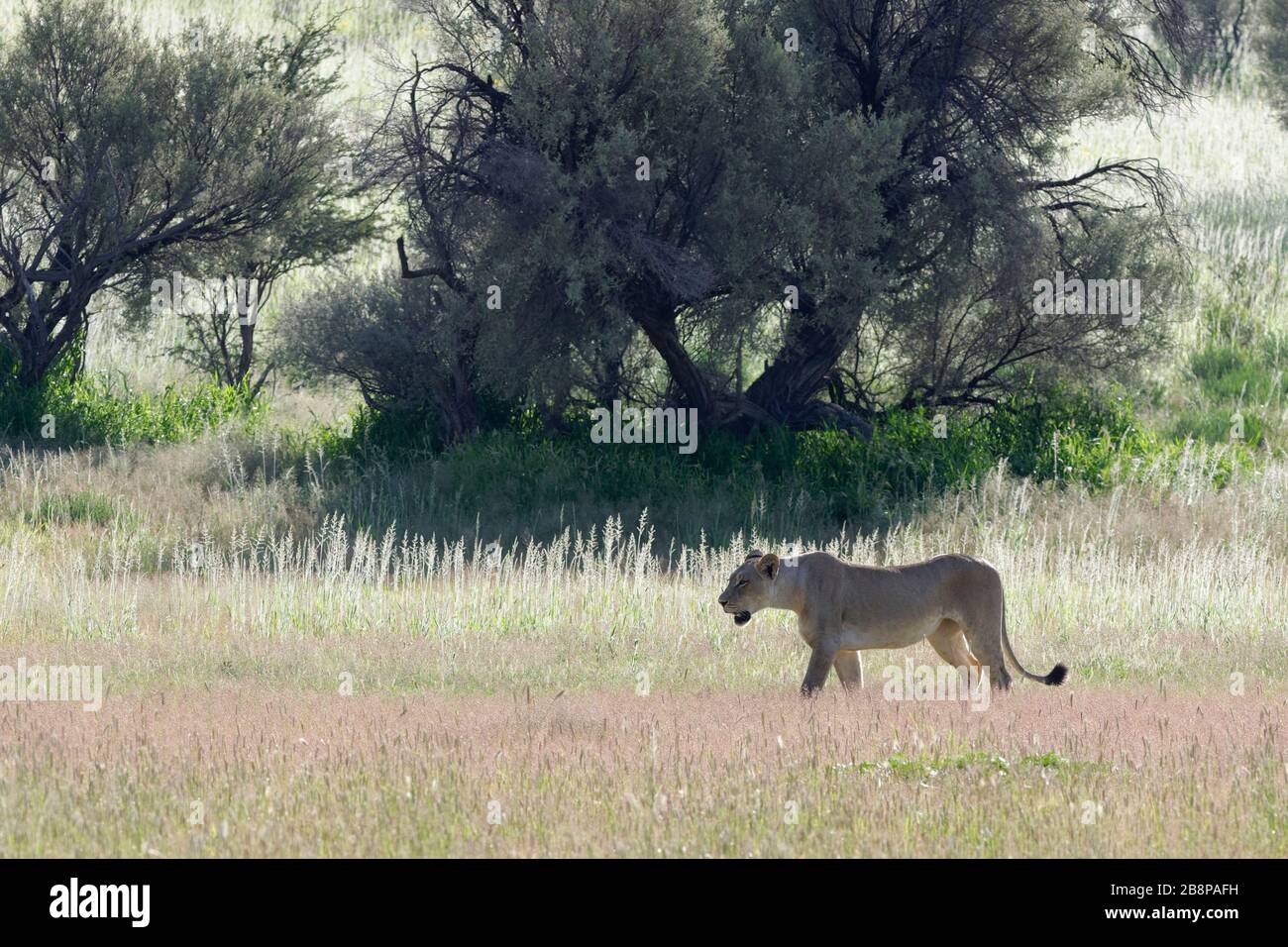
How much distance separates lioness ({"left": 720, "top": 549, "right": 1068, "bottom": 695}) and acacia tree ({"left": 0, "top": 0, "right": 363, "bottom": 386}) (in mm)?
17015

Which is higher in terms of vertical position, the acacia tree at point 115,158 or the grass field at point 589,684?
the acacia tree at point 115,158

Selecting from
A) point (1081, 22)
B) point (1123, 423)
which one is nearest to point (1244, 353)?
point (1123, 423)

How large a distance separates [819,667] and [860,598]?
523 millimetres

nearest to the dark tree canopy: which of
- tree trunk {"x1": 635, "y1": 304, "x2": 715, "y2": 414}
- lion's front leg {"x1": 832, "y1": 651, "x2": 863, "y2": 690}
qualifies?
tree trunk {"x1": 635, "y1": 304, "x2": 715, "y2": 414}

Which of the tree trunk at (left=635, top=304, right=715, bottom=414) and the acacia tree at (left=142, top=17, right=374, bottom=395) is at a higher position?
the acacia tree at (left=142, top=17, right=374, bottom=395)

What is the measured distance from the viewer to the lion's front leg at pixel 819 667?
34.9 feet

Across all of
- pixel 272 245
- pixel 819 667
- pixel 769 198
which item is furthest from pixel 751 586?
pixel 272 245

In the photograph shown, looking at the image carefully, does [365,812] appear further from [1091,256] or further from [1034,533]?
[1091,256]

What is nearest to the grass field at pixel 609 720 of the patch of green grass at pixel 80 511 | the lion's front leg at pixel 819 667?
the lion's front leg at pixel 819 667

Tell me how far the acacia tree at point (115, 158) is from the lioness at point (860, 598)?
17015mm

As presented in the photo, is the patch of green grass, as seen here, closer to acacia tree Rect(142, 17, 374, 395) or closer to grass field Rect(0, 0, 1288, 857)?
grass field Rect(0, 0, 1288, 857)

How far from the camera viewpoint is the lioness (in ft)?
34.5

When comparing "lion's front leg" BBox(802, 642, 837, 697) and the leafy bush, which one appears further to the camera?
the leafy bush

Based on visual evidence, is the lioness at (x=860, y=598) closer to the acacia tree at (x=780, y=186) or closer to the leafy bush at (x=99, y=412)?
the acacia tree at (x=780, y=186)
